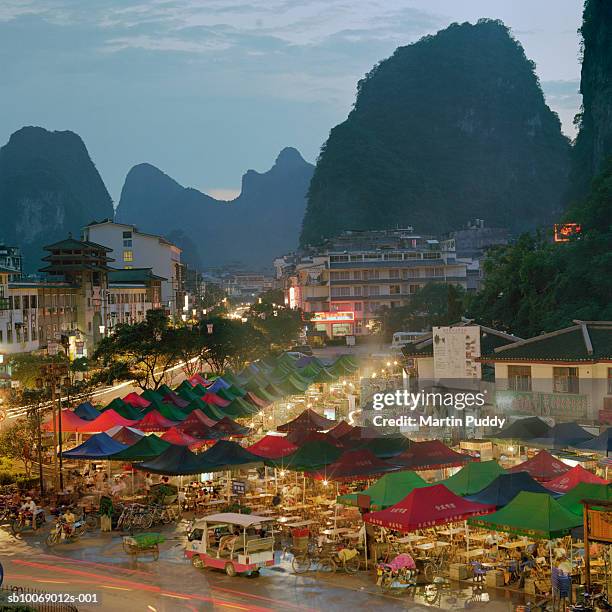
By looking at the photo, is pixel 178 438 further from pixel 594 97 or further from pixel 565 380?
pixel 594 97

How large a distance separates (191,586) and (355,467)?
6835mm

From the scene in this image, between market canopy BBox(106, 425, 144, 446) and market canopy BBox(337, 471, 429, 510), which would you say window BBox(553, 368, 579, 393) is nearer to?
market canopy BBox(106, 425, 144, 446)

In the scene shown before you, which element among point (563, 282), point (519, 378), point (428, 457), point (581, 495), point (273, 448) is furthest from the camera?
point (563, 282)

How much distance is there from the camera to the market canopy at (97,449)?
94.4 feet

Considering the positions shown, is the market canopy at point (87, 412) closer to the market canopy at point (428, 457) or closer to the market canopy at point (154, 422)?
the market canopy at point (154, 422)

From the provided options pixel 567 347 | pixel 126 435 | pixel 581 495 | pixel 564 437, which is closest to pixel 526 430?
pixel 564 437

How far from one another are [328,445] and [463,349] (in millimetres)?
6752

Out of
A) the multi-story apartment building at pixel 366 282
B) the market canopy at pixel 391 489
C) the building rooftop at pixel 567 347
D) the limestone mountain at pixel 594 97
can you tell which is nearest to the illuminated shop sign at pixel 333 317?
the multi-story apartment building at pixel 366 282

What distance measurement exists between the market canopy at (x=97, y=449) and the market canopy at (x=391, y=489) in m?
10.1

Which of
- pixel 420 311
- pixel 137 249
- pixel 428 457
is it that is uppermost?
pixel 137 249

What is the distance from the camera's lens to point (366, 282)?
391ft

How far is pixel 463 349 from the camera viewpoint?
30922 millimetres

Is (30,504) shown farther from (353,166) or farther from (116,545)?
(353,166)

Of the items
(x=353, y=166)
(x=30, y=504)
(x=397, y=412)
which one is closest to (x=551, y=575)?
(x=30, y=504)
